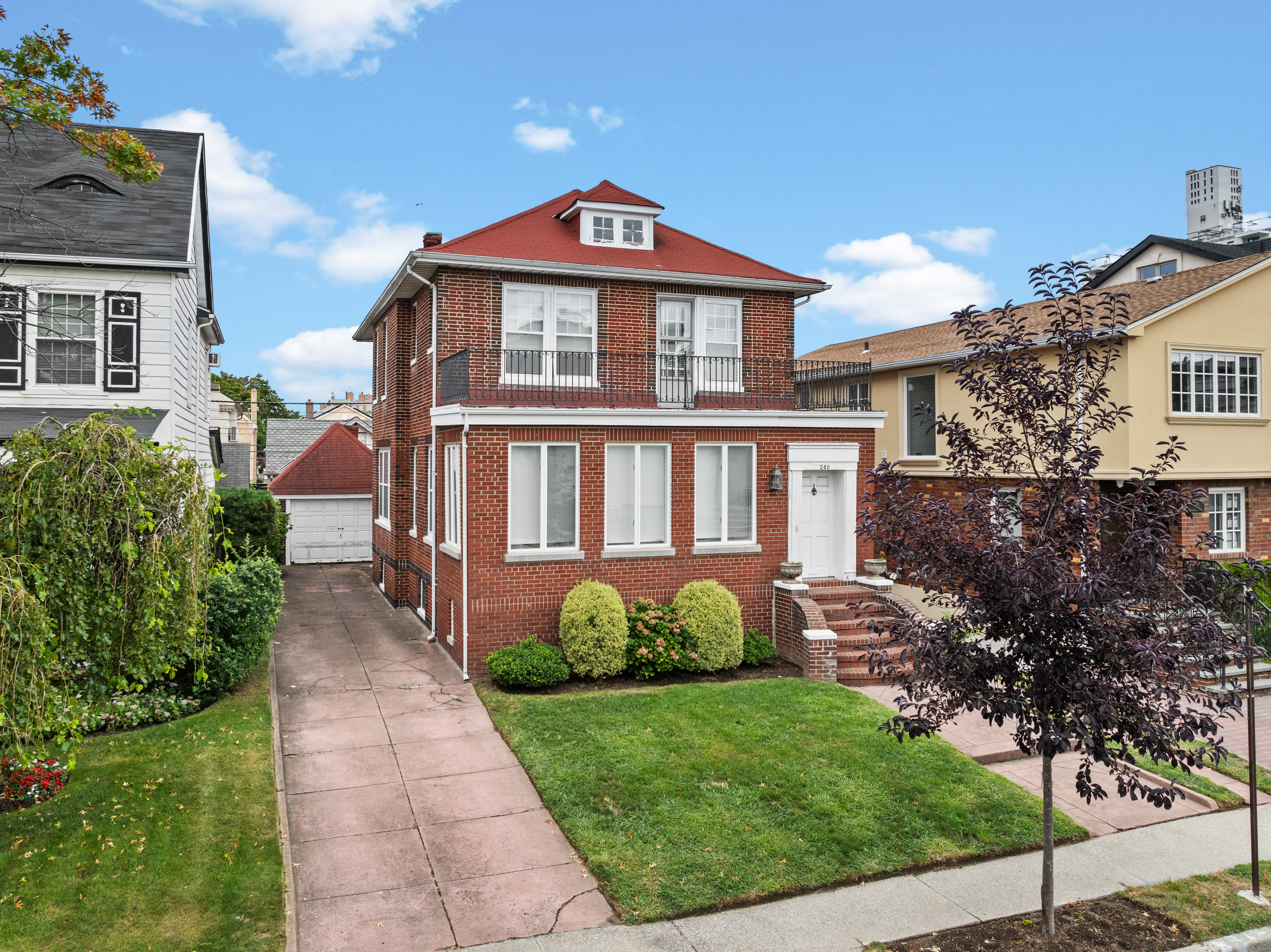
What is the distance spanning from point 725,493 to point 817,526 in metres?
2.25

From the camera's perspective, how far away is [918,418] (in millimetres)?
22328

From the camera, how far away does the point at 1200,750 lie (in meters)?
5.85

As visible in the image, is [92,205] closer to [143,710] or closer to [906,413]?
[143,710]

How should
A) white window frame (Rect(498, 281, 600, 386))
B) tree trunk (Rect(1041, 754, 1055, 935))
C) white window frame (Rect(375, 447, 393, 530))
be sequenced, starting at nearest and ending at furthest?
tree trunk (Rect(1041, 754, 1055, 935))
white window frame (Rect(498, 281, 600, 386))
white window frame (Rect(375, 447, 393, 530))

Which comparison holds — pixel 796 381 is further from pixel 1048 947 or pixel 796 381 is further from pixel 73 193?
pixel 73 193

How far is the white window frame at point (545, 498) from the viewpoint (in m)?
13.4

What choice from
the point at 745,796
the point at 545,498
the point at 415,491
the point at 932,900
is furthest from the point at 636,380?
the point at 932,900

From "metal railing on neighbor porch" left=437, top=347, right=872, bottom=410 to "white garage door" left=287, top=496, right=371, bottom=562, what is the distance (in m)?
12.6

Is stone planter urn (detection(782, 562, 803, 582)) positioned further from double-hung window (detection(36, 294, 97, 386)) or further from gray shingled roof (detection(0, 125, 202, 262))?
double-hung window (detection(36, 294, 97, 386))

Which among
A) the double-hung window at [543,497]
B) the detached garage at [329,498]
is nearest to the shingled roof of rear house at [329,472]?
the detached garage at [329,498]

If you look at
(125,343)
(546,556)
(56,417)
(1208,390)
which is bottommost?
(546,556)

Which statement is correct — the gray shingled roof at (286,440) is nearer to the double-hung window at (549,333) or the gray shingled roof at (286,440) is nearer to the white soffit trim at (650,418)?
the double-hung window at (549,333)

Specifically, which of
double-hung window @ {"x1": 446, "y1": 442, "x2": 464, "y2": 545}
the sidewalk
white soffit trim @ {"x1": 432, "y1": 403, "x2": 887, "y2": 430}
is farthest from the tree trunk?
double-hung window @ {"x1": 446, "y1": 442, "x2": 464, "y2": 545}

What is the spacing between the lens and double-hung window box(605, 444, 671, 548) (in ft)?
46.2
